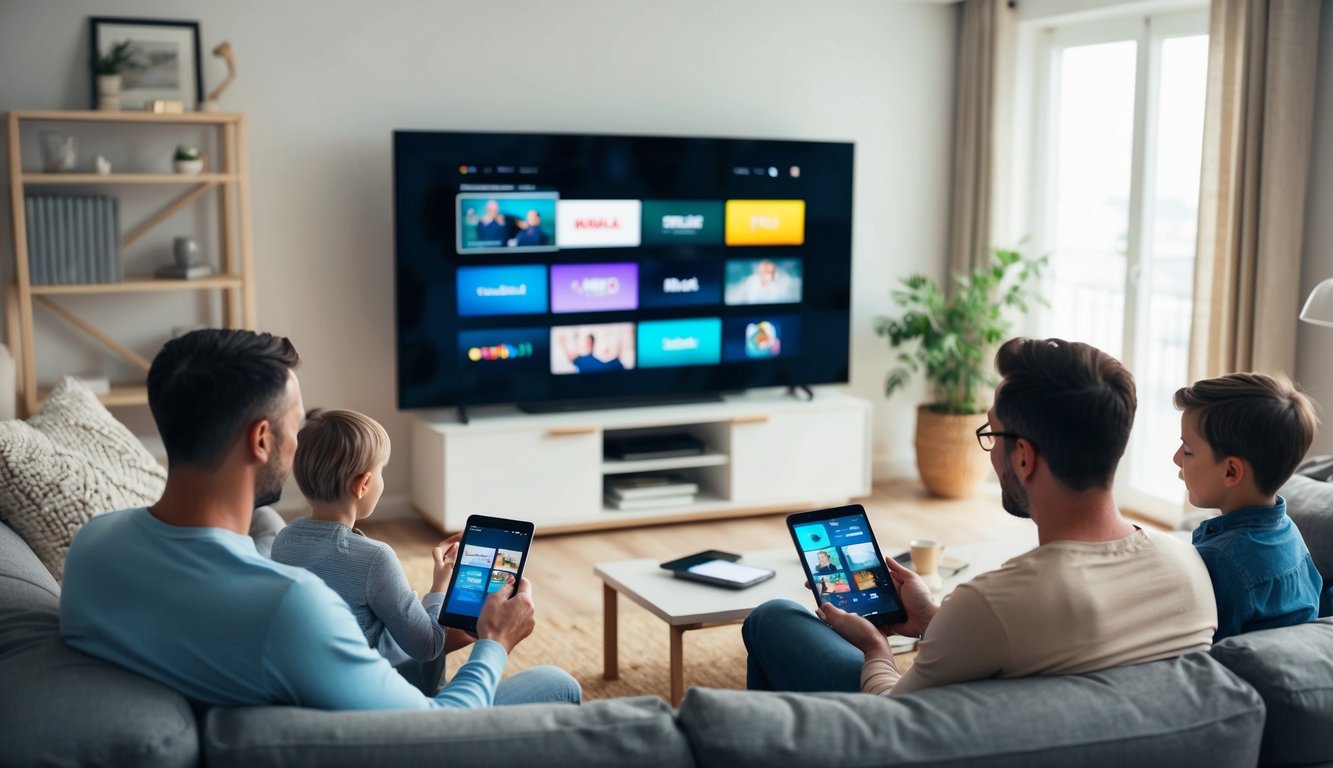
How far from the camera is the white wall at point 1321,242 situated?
4605 mm

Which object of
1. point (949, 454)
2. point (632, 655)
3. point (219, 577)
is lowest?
point (632, 655)

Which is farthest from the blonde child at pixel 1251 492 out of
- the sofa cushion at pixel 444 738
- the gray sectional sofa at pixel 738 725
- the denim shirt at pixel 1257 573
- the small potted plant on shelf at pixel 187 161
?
the small potted plant on shelf at pixel 187 161

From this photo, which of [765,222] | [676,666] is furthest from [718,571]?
[765,222]

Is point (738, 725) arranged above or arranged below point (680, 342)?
below

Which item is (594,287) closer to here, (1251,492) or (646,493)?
(646,493)

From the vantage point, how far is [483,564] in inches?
95.0

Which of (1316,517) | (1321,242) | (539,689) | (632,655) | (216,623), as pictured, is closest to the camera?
(216,623)

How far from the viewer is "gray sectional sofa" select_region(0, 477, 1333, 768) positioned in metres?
1.58

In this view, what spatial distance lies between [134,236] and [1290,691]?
171 inches

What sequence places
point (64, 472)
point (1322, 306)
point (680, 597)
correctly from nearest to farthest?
point (64, 472), point (680, 597), point (1322, 306)

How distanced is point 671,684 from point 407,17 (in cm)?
308

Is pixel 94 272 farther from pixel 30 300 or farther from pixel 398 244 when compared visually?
pixel 398 244

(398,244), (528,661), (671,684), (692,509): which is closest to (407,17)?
(398,244)

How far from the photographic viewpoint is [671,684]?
341 cm
